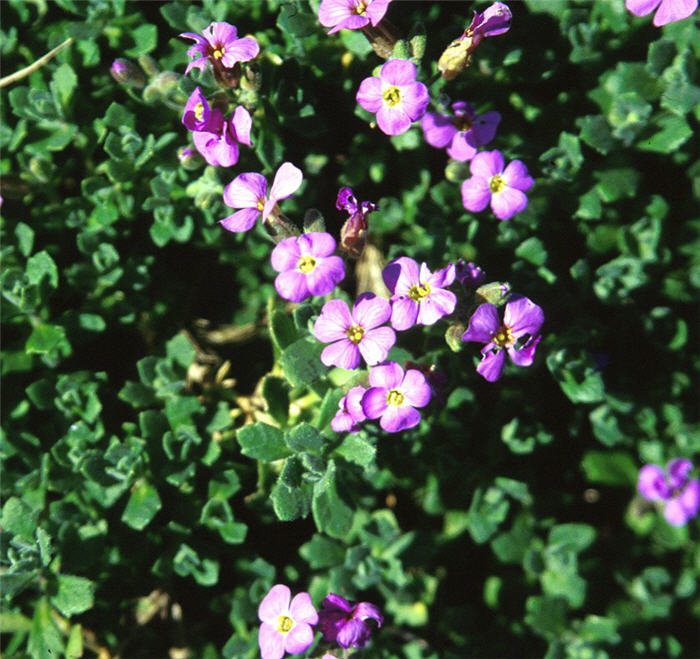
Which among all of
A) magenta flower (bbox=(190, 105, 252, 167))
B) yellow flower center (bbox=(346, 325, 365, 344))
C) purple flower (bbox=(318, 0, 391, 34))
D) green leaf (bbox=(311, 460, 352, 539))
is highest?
purple flower (bbox=(318, 0, 391, 34))

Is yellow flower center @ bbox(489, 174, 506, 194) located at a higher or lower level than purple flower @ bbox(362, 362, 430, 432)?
higher

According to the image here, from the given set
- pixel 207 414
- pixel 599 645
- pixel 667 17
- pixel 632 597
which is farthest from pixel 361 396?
pixel 632 597

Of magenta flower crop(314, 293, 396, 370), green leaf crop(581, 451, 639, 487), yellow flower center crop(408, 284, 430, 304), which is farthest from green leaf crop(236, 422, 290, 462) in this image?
green leaf crop(581, 451, 639, 487)

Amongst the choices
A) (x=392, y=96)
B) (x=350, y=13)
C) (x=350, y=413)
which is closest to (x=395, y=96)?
(x=392, y=96)

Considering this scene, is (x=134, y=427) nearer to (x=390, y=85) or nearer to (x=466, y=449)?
(x=466, y=449)

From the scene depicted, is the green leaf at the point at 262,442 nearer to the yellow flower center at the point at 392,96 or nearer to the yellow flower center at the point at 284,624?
the yellow flower center at the point at 284,624

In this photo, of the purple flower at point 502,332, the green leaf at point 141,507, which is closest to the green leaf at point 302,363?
the purple flower at point 502,332

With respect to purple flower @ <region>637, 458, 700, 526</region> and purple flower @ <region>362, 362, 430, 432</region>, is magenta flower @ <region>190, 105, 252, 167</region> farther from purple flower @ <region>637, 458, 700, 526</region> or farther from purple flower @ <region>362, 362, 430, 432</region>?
purple flower @ <region>637, 458, 700, 526</region>
